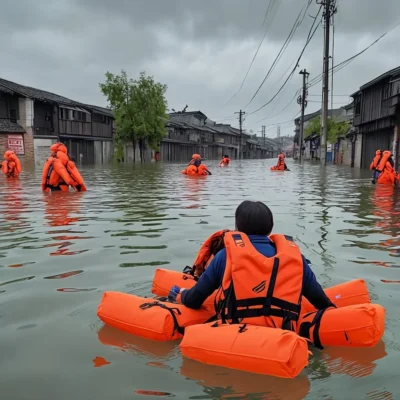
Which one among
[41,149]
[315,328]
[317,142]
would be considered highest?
[317,142]

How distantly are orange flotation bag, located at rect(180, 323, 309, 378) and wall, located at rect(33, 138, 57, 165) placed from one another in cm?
3406

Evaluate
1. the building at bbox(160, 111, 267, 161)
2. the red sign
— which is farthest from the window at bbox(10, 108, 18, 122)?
the building at bbox(160, 111, 267, 161)

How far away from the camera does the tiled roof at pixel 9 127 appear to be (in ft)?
108

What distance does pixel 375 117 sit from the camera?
29.4 m

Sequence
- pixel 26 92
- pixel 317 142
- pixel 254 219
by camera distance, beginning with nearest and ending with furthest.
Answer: pixel 254 219
pixel 26 92
pixel 317 142

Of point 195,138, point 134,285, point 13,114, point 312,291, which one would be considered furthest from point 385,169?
point 195,138

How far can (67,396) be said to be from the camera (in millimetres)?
2746

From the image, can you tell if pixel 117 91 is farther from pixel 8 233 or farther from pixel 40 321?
pixel 40 321

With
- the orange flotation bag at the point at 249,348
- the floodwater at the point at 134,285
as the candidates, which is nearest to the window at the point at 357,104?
the floodwater at the point at 134,285

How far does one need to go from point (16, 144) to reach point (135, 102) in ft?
38.6

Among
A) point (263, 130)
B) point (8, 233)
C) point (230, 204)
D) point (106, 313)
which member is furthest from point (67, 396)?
point (263, 130)

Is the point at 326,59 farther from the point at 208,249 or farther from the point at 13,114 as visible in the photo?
the point at 208,249

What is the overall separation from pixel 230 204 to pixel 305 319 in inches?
295

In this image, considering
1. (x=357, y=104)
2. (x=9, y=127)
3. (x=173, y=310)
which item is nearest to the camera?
(x=173, y=310)
